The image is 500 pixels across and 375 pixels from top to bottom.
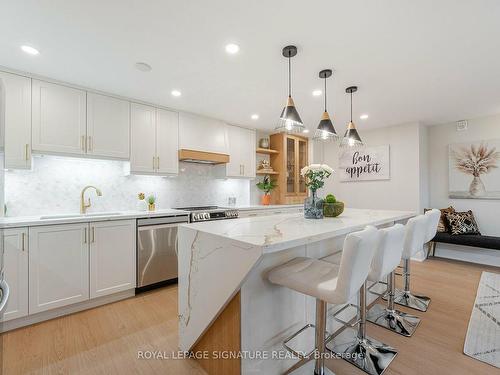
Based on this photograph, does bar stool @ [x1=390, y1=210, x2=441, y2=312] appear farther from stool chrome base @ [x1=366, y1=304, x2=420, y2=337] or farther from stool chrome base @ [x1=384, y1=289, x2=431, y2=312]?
stool chrome base @ [x1=366, y1=304, x2=420, y2=337]

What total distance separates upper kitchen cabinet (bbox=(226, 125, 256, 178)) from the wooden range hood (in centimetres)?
26

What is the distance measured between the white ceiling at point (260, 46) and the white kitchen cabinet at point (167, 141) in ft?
0.94

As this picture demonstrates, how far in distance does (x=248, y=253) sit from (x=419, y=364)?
1.59m

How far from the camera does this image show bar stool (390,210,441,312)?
6.95ft

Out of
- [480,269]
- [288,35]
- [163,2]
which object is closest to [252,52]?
[288,35]

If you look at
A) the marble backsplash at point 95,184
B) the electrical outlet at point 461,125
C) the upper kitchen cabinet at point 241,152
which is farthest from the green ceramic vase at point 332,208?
the electrical outlet at point 461,125

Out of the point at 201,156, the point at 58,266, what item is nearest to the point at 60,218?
the point at 58,266

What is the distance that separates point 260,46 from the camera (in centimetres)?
200

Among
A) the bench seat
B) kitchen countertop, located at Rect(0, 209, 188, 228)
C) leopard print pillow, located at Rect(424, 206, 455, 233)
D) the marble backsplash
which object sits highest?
the marble backsplash

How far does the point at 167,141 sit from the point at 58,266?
1.93 metres

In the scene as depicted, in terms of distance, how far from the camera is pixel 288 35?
1871 millimetres

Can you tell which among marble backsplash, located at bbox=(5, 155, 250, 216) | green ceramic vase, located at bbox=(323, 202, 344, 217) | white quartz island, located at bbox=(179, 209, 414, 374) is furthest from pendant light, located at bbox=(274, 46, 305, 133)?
marble backsplash, located at bbox=(5, 155, 250, 216)

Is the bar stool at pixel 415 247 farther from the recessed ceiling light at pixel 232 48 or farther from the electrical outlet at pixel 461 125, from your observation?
the electrical outlet at pixel 461 125

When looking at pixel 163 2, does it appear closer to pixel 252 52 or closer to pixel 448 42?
pixel 252 52
